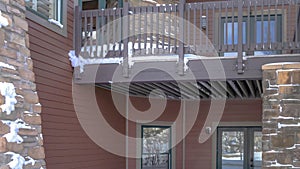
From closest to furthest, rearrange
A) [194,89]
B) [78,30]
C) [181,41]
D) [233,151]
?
[181,41] < [78,30] < [194,89] < [233,151]

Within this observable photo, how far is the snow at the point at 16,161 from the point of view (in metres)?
3.20

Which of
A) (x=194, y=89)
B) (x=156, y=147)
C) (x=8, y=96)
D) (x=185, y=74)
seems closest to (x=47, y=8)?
(x=185, y=74)

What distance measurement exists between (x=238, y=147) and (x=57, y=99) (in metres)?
6.05

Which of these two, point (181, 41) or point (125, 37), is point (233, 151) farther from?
point (125, 37)

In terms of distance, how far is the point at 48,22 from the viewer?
677 centimetres

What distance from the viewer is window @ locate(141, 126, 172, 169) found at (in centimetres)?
1119

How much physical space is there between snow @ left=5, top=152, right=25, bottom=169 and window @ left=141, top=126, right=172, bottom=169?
25.8 ft

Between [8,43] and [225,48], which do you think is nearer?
[8,43]

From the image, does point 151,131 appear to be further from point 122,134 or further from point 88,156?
point 88,156

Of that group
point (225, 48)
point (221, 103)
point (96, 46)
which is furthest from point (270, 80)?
point (221, 103)

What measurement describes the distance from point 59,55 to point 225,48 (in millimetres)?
2865

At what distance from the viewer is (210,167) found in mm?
11211

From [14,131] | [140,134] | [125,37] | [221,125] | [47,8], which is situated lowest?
[140,134]

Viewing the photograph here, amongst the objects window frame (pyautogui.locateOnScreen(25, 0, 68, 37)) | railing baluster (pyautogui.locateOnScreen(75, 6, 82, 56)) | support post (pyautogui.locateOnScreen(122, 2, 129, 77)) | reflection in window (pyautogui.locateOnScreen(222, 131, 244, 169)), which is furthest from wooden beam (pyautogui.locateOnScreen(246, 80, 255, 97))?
window frame (pyautogui.locateOnScreen(25, 0, 68, 37))
